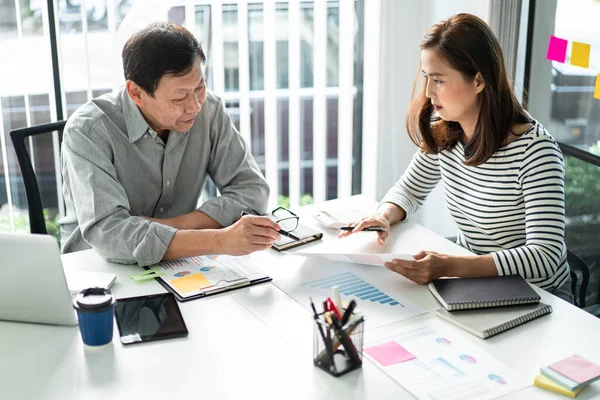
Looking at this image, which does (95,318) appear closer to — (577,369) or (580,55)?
(577,369)

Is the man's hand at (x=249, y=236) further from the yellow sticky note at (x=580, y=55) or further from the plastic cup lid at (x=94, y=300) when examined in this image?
the yellow sticky note at (x=580, y=55)

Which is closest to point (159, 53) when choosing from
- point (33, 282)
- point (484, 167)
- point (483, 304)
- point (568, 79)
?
point (33, 282)

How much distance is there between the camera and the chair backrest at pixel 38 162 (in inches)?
84.5

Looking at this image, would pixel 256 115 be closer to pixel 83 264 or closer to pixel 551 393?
pixel 83 264

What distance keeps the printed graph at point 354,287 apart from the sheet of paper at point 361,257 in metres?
0.04

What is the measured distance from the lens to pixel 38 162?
2.20 meters

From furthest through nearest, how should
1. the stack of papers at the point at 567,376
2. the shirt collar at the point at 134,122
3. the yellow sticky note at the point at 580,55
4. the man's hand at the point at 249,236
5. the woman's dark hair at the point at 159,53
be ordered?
1. the yellow sticky note at the point at 580,55
2. the shirt collar at the point at 134,122
3. the woman's dark hair at the point at 159,53
4. the man's hand at the point at 249,236
5. the stack of papers at the point at 567,376

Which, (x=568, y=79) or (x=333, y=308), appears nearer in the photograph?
(x=333, y=308)

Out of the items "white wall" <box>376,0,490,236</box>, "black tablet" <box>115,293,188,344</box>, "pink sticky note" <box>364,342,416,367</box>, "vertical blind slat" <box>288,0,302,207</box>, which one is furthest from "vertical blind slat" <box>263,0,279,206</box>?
"pink sticky note" <box>364,342,416,367</box>

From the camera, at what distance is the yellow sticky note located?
101 inches

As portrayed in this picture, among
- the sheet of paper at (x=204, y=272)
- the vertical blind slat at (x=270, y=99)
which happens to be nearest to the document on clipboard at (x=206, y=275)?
the sheet of paper at (x=204, y=272)

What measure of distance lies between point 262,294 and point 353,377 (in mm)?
405

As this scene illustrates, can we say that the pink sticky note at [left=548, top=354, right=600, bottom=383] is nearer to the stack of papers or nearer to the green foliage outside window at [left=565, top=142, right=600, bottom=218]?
the stack of papers

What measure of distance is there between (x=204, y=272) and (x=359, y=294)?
388mm
